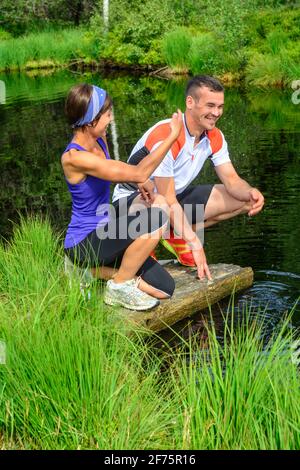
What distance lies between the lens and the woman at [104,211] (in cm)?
495

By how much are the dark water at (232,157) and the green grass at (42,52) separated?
4.55m

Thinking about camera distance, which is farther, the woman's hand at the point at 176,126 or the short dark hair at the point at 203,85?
the short dark hair at the point at 203,85

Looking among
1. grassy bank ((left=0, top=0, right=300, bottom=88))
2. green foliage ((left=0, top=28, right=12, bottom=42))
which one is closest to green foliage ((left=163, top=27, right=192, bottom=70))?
grassy bank ((left=0, top=0, right=300, bottom=88))

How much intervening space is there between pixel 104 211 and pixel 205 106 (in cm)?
105

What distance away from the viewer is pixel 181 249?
20.1 feet

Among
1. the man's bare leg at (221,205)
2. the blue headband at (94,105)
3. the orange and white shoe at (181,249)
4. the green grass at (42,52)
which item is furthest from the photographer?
the green grass at (42,52)

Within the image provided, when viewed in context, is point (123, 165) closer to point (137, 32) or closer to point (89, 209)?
point (89, 209)

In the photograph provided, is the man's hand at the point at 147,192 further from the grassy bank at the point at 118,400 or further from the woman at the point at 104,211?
the grassy bank at the point at 118,400

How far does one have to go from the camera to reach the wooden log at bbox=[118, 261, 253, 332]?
17.5 feet

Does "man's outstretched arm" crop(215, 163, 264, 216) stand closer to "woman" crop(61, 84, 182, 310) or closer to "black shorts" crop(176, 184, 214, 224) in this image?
"black shorts" crop(176, 184, 214, 224)

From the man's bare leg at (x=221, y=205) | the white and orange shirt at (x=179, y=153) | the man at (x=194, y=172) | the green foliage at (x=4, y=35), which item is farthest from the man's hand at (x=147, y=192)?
the green foliage at (x=4, y=35)

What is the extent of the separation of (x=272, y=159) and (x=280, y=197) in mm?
2530
